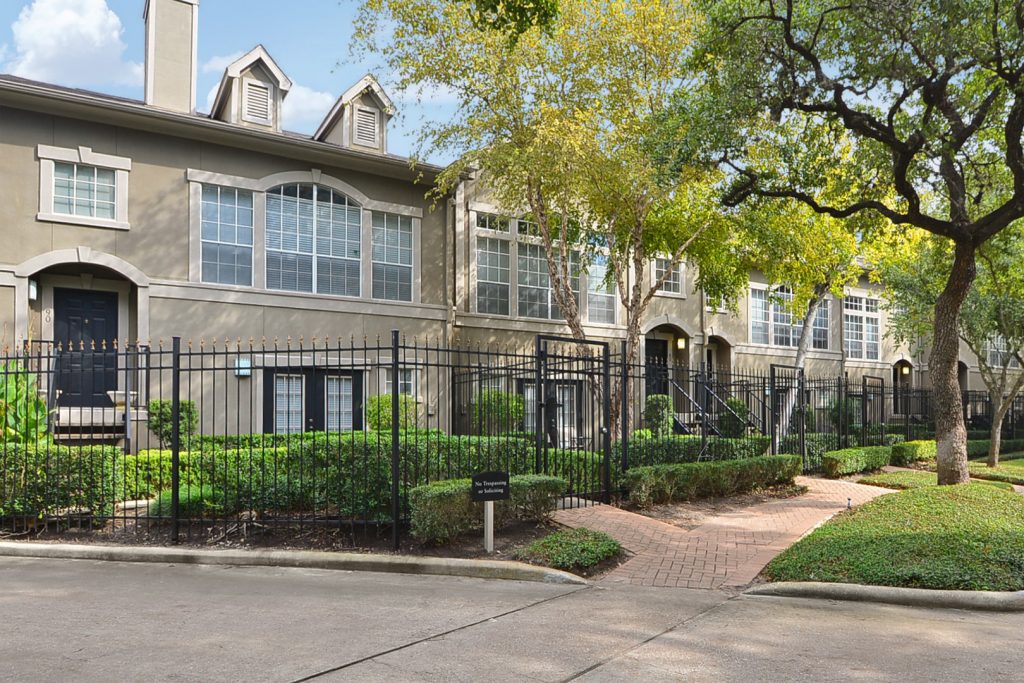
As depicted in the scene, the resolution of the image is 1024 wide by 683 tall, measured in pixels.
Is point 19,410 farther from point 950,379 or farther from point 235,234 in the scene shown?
point 950,379

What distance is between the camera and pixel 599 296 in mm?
23328

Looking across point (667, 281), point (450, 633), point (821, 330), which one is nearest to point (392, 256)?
point (667, 281)

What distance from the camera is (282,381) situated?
17.6 metres

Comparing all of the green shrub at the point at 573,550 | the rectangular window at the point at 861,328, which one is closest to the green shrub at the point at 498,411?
the green shrub at the point at 573,550

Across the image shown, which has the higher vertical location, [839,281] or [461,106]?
[461,106]

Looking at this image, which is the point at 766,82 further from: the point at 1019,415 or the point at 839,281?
the point at 1019,415

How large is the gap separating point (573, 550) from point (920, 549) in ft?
11.4

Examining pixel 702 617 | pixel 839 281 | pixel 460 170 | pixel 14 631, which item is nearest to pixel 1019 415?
pixel 839 281

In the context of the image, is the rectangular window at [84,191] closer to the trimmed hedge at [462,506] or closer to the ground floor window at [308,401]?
the ground floor window at [308,401]

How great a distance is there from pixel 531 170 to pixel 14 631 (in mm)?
12842

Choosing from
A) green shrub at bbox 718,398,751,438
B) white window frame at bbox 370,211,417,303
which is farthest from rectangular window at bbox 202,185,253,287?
green shrub at bbox 718,398,751,438

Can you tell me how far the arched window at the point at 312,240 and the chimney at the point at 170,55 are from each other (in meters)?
2.58

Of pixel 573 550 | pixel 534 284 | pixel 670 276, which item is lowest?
pixel 573 550

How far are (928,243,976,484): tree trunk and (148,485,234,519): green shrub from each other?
10.7 metres
